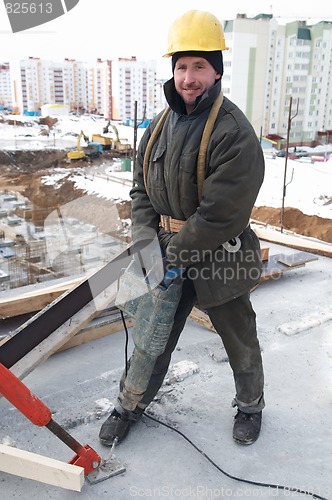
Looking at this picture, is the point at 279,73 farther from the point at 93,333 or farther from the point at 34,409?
the point at 34,409

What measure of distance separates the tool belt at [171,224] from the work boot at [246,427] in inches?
40.3

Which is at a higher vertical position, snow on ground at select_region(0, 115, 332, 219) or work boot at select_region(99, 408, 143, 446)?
work boot at select_region(99, 408, 143, 446)

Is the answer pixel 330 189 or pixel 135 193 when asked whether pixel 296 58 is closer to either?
pixel 330 189

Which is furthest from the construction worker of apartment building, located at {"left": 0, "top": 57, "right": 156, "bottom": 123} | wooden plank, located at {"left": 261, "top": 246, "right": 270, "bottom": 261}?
apartment building, located at {"left": 0, "top": 57, "right": 156, "bottom": 123}

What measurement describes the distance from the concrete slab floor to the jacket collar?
160 centimetres

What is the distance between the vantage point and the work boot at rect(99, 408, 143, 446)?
7.80 ft

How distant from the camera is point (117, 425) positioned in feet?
7.91

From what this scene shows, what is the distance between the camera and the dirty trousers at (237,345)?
2332mm

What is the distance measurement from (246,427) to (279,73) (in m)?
49.1

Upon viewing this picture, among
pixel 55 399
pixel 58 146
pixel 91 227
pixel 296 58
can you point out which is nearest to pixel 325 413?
pixel 55 399

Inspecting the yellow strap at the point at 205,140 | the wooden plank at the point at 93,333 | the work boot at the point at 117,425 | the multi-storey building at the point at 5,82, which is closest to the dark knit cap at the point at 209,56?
the yellow strap at the point at 205,140

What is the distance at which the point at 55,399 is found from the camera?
108 inches

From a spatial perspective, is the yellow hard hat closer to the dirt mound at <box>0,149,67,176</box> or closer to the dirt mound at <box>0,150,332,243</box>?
the dirt mound at <box>0,150,332,243</box>

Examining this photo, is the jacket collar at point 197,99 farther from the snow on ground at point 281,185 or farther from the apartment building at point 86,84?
the apartment building at point 86,84
